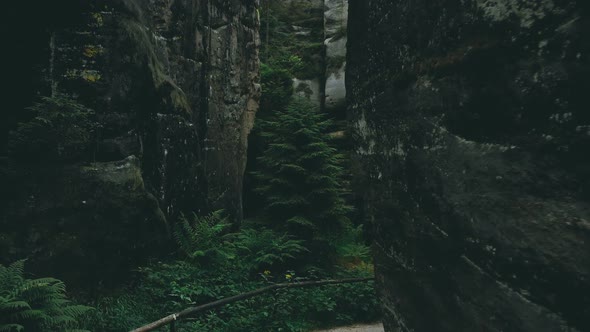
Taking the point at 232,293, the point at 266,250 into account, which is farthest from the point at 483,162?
the point at 266,250

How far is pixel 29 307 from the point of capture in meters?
4.32

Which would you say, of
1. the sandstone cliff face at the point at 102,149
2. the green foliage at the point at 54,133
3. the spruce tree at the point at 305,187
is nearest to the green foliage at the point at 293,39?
the spruce tree at the point at 305,187

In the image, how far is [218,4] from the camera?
11359 mm

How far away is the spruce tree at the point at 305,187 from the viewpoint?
9.43 metres

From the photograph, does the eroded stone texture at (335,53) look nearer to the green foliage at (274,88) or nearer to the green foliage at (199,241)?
the green foliage at (274,88)

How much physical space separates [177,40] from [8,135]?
14.2 feet

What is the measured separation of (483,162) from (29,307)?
432 cm

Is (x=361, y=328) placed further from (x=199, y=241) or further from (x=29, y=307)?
(x=29, y=307)

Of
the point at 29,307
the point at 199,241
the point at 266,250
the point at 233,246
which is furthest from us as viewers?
the point at 233,246

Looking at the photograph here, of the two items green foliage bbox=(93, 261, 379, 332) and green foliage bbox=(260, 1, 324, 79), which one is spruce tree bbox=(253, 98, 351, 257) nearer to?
green foliage bbox=(93, 261, 379, 332)

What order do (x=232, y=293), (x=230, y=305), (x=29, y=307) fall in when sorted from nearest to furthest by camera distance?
(x=29, y=307), (x=230, y=305), (x=232, y=293)

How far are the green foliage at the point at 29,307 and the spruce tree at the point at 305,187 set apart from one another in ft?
17.2

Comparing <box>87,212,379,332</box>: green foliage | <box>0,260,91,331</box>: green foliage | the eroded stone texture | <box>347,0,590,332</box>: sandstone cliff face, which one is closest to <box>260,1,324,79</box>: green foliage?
the eroded stone texture

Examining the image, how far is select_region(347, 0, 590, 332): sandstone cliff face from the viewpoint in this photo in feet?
4.62
